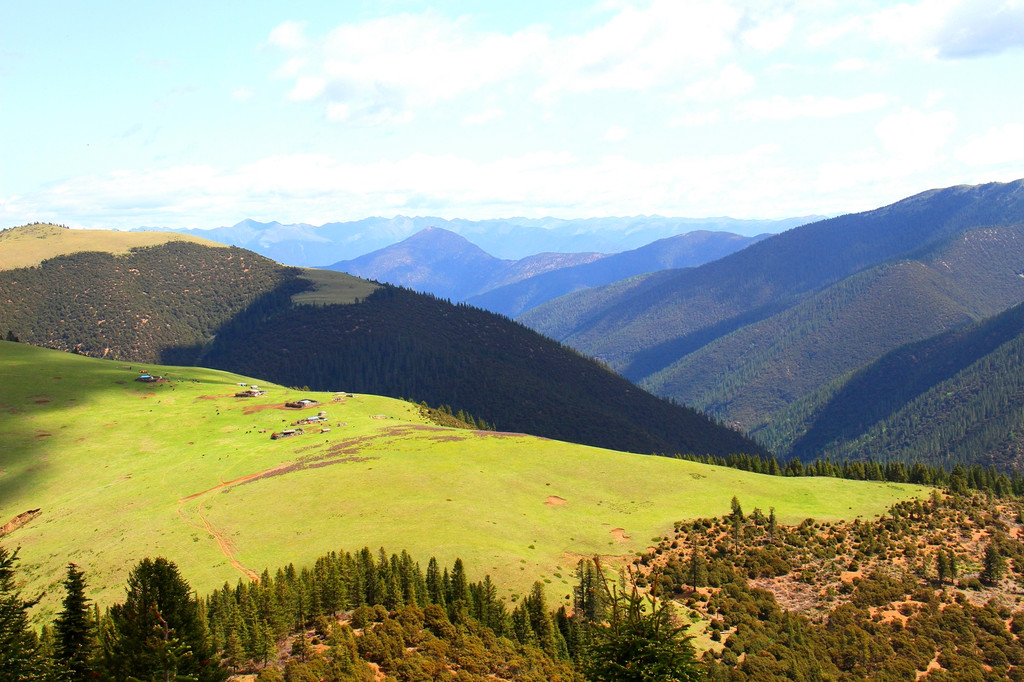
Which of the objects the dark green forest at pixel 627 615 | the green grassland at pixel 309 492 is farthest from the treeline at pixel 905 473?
the dark green forest at pixel 627 615

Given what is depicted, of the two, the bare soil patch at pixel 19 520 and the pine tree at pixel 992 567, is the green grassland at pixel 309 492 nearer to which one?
the bare soil patch at pixel 19 520

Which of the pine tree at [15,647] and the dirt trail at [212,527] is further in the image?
the dirt trail at [212,527]

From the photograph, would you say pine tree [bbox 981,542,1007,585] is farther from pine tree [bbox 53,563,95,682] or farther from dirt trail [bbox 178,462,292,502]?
pine tree [bbox 53,563,95,682]

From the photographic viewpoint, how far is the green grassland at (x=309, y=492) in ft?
233

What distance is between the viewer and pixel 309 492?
84.3 meters

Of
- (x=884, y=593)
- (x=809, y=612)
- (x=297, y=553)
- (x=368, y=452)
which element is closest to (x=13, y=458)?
(x=368, y=452)

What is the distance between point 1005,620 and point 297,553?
248 ft

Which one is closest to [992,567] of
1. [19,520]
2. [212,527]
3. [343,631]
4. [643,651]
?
[643,651]

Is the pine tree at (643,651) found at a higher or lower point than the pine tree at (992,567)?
higher

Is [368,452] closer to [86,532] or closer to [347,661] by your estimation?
[86,532]

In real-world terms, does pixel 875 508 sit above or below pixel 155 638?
below

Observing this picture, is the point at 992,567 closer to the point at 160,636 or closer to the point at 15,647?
the point at 160,636

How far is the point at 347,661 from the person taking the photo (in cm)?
4366

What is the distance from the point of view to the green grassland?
233ft
